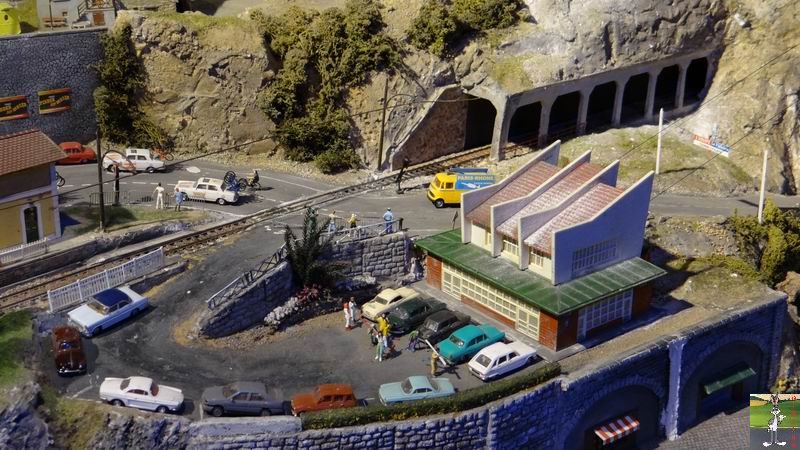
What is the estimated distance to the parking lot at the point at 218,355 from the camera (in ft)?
168

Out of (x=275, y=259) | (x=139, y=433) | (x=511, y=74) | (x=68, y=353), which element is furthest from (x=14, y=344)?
(x=511, y=74)

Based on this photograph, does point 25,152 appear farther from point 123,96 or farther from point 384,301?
point 384,301

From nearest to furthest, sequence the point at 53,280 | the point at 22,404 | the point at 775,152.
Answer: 1. the point at 22,404
2. the point at 53,280
3. the point at 775,152

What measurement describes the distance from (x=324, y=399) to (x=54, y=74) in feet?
117

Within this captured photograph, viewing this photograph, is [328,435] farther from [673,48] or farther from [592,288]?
[673,48]

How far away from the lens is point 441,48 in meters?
75.4

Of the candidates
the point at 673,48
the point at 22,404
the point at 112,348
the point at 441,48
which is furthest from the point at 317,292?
the point at 673,48

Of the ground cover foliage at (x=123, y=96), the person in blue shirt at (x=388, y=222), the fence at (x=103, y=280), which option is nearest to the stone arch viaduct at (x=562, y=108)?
the person in blue shirt at (x=388, y=222)

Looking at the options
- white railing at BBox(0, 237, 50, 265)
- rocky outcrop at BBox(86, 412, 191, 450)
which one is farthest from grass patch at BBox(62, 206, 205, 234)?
rocky outcrop at BBox(86, 412, 191, 450)

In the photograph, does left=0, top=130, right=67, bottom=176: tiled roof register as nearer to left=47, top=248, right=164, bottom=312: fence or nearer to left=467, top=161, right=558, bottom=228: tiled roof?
left=47, top=248, right=164, bottom=312: fence

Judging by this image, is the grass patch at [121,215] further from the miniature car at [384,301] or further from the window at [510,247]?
the window at [510,247]

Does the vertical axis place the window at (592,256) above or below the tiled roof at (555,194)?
below

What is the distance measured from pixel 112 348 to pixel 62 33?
95.0ft

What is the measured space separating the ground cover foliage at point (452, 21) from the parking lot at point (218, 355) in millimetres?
22846
